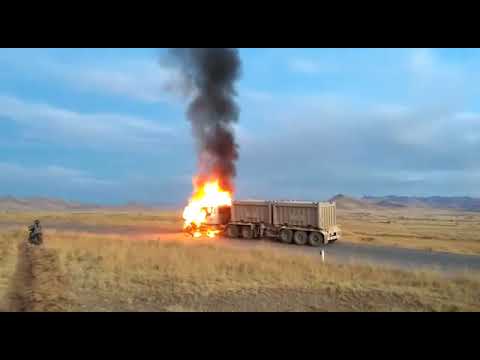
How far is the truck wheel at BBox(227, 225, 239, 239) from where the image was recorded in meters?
28.6

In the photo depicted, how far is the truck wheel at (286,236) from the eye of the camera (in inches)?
1026

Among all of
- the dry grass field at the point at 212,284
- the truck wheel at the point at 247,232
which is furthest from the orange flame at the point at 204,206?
the dry grass field at the point at 212,284

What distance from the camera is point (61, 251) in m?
19.6

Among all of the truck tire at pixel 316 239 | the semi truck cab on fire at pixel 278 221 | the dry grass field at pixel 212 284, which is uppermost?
the semi truck cab on fire at pixel 278 221

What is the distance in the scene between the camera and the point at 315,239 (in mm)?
25078

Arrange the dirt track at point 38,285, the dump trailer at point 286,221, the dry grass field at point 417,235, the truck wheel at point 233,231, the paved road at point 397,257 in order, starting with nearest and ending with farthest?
Result: the dirt track at point 38,285, the paved road at point 397,257, the dump trailer at point 286,221, the dry grass field at point 417,235, the truck wheel at point 233,231

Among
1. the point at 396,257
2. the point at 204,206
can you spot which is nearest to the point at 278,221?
the point at 204,206

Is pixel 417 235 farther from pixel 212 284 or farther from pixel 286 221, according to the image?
pixel 212 284

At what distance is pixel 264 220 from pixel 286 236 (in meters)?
2.09

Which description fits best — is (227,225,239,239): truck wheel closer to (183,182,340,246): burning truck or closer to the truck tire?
(183,182,340,246): burning truck

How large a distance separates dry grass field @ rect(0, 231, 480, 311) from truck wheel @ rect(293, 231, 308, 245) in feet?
22.5

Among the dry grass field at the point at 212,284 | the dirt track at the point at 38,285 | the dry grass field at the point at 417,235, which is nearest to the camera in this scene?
the dirt track at the point at 38,285

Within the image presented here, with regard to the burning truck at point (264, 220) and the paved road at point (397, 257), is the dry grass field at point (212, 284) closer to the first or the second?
the paved road at point (397, 257)
